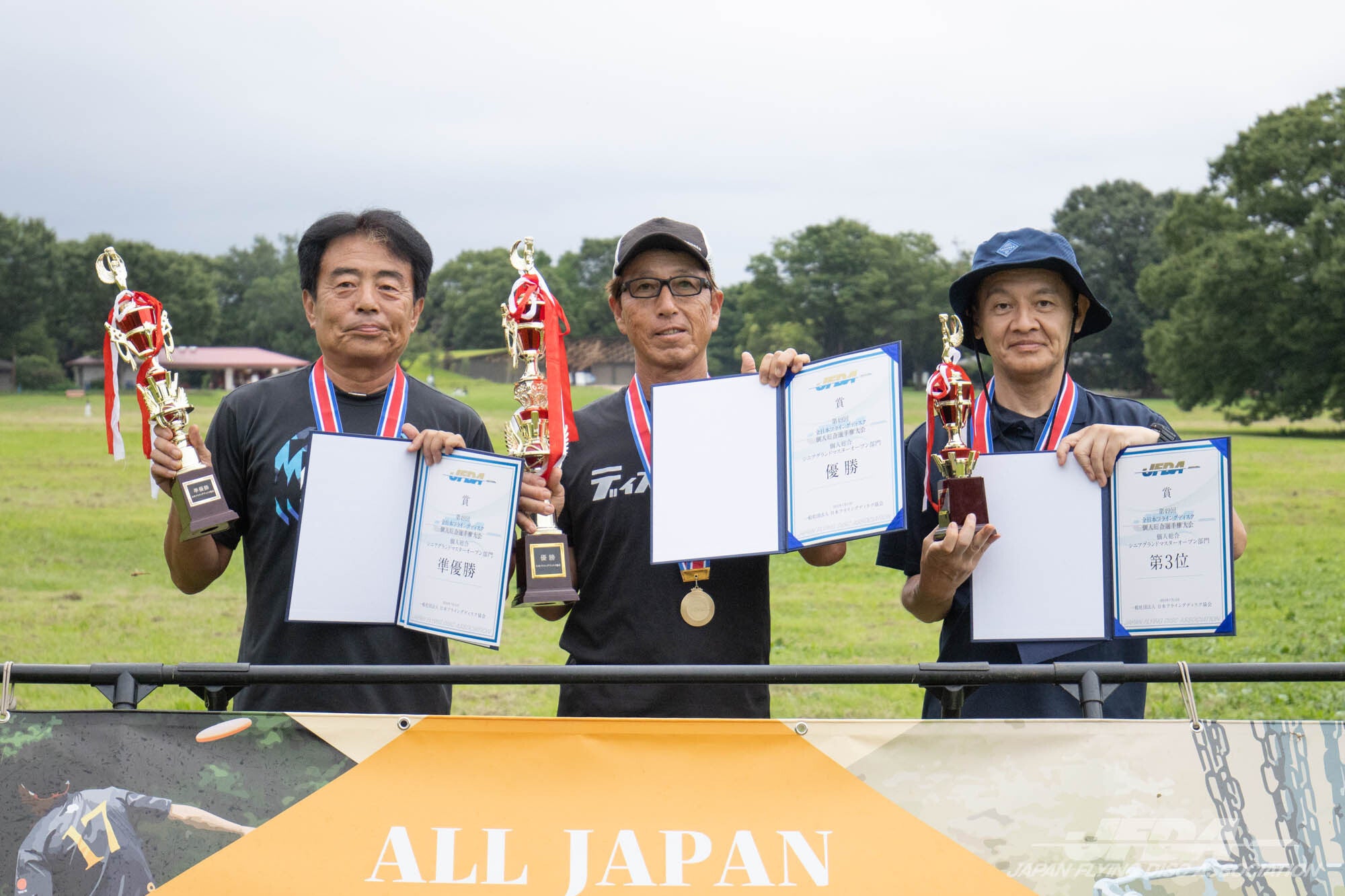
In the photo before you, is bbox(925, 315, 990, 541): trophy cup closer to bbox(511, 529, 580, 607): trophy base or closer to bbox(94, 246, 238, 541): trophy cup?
bbox(511, 529, 580, 607): trophy base

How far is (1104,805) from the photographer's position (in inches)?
102

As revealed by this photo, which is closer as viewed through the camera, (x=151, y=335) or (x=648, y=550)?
(x=151, y=335)

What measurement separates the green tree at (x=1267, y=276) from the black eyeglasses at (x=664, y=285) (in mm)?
44117

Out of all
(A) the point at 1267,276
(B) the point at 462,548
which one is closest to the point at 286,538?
(B) the point at 462,548

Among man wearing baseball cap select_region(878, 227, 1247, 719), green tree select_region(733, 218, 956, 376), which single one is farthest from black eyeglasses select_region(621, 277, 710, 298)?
green tree select_region(733, 218, 956, 376)

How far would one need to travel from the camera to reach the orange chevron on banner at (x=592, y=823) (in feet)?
8.31

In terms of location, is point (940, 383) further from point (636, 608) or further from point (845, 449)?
point (636, 608)

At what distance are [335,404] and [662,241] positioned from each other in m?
1.08

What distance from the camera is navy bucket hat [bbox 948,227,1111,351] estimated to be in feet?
10.9

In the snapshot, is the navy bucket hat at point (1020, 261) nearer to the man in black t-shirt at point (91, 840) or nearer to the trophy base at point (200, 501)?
the trophy base at point (200, 501)

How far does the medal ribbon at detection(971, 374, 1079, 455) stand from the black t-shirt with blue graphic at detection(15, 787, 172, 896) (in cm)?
226

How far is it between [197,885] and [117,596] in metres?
11.1

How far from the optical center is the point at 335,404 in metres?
3.55

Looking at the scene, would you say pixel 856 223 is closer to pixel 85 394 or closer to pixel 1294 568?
pixel 85 394
